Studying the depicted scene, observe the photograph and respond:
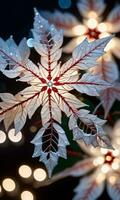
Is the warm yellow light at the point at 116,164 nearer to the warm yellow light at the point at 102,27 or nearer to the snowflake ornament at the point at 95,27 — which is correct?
the snowflake ornament at the point at 95,27

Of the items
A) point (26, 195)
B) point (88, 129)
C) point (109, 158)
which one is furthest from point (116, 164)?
point (26, 195)

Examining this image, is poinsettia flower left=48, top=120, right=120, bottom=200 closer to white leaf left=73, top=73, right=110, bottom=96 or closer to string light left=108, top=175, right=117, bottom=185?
string light left=108, top=175, right=117, bottom=185

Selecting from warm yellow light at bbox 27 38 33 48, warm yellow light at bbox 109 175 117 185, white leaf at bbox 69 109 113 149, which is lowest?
warm yellow light at bbox 109 175 117 185

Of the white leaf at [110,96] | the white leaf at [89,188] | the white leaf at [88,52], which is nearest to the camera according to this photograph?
the white leaf at [88,52]

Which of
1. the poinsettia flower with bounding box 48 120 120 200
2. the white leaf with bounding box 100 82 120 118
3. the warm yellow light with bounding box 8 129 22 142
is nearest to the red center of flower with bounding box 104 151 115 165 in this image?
the poinsettia flower with bounding box 48 120 120 200

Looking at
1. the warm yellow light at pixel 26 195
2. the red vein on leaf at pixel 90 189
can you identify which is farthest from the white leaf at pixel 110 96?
the warm yellow light at pixel 26 195

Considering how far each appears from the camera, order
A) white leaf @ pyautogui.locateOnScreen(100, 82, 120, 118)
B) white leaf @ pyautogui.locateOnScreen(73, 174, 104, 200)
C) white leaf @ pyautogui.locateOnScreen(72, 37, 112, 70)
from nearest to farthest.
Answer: white leaf @ pyautogui.locateOnScreen(72, 37, 112, 70) < white leaf @ pyautogui.locateOnScreen(100, 82, 120, 118) < white leaf @ pyautogui.locateOnScreen(73, 174, 104, 200)
